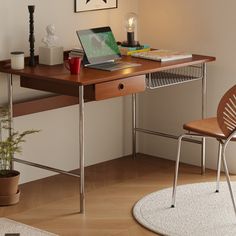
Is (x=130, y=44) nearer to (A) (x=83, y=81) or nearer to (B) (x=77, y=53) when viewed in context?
(B) (x=77, y=53)

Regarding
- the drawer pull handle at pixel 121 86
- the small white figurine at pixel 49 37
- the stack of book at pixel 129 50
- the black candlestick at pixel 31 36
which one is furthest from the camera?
the stack of book at pixel 129 50

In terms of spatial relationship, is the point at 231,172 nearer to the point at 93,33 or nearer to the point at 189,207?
the point at 189,207

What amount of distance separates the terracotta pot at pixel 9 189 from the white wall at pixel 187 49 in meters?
1.34

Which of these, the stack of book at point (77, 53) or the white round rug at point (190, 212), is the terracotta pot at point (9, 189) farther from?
the stack of book at point (77, 53)

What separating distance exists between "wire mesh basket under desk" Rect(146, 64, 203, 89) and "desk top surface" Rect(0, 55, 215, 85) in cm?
10

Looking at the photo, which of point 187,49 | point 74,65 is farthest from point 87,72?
point 187,49

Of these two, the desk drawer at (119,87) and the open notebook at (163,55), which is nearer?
the desk drawer at (119,87)

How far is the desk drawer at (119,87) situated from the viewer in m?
4.09

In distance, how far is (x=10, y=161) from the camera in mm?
4527

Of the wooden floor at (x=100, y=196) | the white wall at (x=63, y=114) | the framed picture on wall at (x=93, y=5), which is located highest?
the framed picture on wall at (x=93, y=5)

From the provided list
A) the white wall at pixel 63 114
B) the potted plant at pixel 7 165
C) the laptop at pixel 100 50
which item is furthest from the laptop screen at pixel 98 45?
the potted plant at pixel 7 165

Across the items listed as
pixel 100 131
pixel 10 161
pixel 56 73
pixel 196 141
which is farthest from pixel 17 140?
pixel 196 141

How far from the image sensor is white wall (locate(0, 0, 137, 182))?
4.51 m

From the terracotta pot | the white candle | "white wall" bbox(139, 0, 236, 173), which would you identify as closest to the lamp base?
"white wall" bbox(139, 0, 236, 173)
